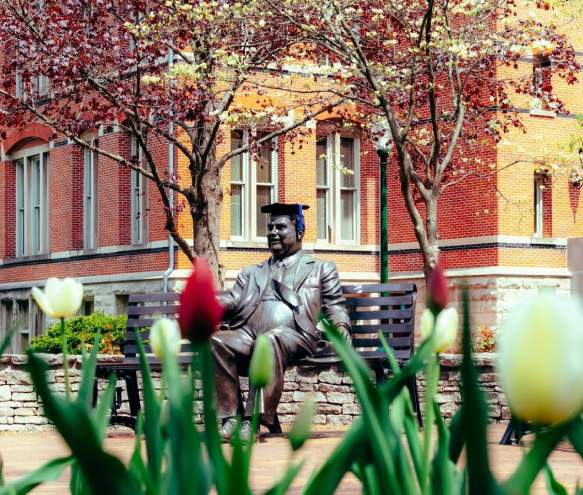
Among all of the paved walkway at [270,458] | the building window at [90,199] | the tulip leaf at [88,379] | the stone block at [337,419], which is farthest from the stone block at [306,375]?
the building window at [90,199]

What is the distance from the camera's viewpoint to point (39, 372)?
3.69 feet

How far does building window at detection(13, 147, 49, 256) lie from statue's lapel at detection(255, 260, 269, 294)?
20.4 m

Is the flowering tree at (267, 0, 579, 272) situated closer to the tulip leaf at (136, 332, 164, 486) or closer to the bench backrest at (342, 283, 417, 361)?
the bench backrest at (342, 283, 417, 361)

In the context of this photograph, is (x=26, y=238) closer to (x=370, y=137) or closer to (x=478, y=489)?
(x=370, y=137)

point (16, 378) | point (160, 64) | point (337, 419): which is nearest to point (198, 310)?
point (337, 419)

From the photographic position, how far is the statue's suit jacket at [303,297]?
9.92 metres

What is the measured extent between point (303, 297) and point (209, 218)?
8.61 m

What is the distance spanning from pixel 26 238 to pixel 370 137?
11573 millimetres

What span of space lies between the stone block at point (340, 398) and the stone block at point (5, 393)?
2693 millimetres

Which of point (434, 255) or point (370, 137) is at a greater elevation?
point (370, 137)

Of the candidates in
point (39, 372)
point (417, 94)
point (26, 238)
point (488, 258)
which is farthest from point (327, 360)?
point (26, 238)

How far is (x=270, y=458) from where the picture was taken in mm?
8258

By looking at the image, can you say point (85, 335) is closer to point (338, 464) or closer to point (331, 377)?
point (331, 377)

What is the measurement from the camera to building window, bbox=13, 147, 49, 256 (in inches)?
1185
